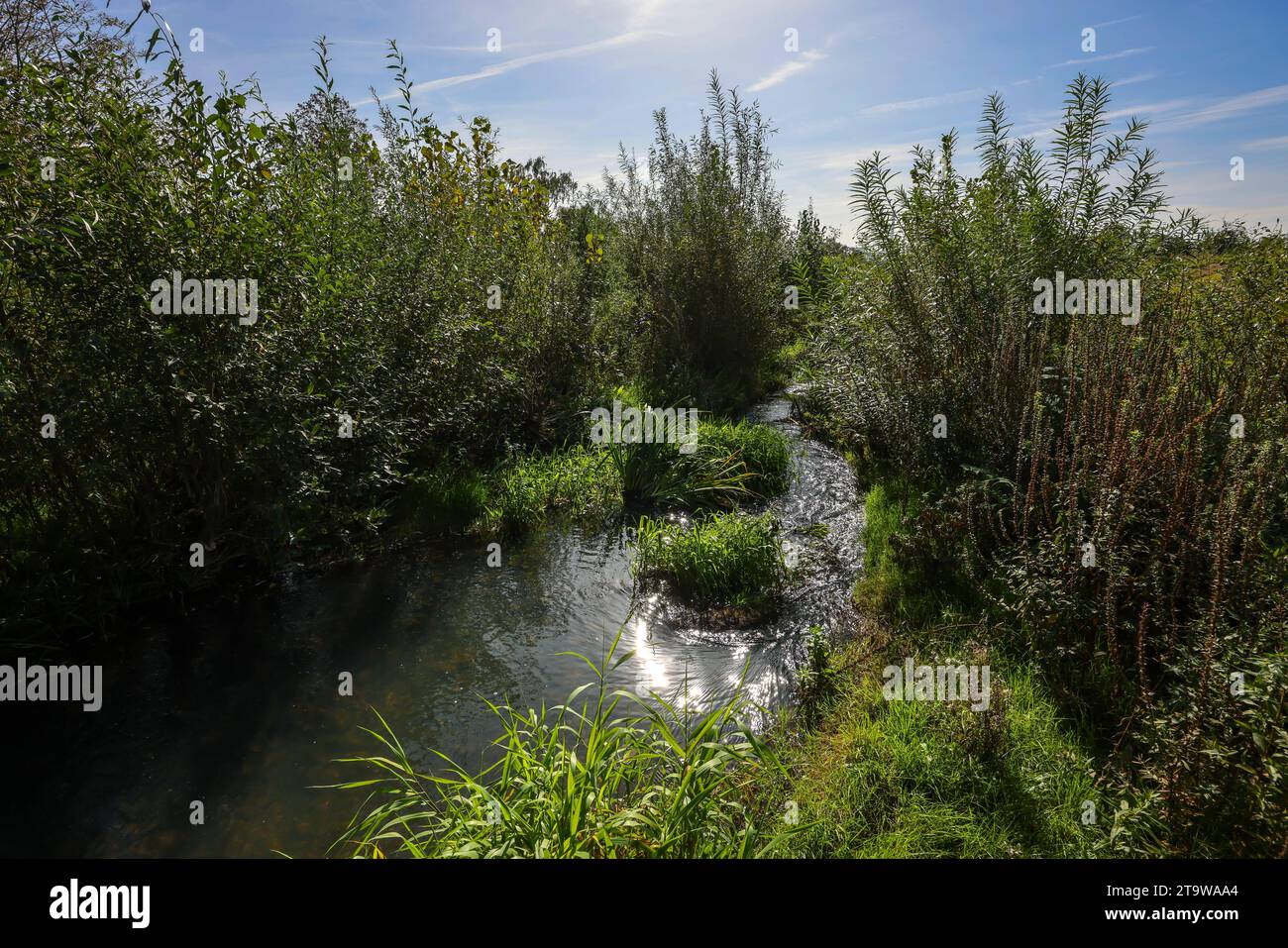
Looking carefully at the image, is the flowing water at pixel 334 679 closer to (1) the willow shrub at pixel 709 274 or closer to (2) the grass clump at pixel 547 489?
(2) the grass clump at pixel 547 489

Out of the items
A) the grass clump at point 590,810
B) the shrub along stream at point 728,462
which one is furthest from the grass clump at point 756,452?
the grass clump at point 590,810

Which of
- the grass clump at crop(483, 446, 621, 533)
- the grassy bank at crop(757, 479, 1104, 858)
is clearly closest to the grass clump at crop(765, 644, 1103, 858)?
the grassy bank at crop(757, 479, 1104, 858)

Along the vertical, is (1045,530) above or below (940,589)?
above

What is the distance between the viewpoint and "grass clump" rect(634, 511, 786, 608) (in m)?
5.43

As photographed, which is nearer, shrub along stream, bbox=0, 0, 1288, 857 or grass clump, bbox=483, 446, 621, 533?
shrub along stream, bbox=0, 0, 1288, 857

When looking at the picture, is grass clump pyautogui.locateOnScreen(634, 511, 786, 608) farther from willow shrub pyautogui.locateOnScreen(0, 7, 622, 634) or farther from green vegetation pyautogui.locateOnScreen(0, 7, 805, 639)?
willow shrub pyautogui.locateOnScreen(0, 7, 622, 634)

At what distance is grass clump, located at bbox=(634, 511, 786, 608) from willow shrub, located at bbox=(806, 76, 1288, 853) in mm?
1226

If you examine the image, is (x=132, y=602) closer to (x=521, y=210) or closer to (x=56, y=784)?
(x=56, y=784)

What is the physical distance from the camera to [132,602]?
15.5 ft

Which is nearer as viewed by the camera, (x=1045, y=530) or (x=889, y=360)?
(x=1045, y=530)

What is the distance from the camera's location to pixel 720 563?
18.2ft

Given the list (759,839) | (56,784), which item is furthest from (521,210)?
(759,839)

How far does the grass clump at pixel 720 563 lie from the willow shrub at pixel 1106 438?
1.23m

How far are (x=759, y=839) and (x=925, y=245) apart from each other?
542cm
